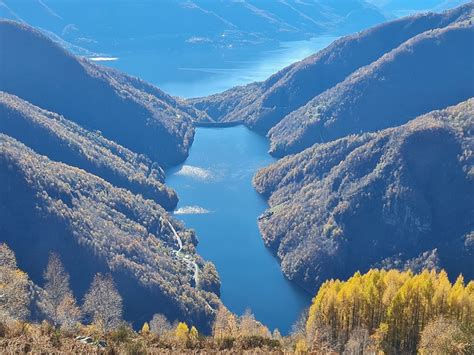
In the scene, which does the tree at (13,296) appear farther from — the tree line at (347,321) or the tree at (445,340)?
the tree at (445,340)

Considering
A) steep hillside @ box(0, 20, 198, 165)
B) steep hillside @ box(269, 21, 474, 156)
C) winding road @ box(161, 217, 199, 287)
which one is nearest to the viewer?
winding road @ box(161, 217, 199, 287)

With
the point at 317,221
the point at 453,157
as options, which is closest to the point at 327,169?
the point at 317,221

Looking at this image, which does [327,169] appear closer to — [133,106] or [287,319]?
[287,319]

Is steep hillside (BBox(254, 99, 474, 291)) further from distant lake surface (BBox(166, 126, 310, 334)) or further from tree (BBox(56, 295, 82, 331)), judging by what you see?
tree (BBox(56, 295, 82, 331))

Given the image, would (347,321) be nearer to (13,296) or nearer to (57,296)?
(13,296)

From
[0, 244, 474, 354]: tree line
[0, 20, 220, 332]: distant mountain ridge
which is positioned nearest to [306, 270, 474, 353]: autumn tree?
[0, 244, 474, 354]: tree line

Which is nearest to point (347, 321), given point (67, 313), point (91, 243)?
point (67, 313)
